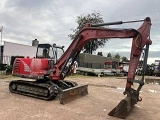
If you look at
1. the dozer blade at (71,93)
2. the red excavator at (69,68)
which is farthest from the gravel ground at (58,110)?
the red excavator at (69,68)

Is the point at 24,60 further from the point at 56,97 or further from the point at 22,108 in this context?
the point at 22,108

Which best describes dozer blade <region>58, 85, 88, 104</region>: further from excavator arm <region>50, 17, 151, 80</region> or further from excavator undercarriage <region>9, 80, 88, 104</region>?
excavator arm <region>50, 17, 151, 80</region>

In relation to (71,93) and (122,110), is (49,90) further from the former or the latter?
(122,110)

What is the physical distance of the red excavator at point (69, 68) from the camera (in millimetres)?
6797

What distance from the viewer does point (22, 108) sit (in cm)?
680

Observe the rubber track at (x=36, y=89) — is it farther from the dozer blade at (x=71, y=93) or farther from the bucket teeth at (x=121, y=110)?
the bucket teeth at (x=121, y=110)

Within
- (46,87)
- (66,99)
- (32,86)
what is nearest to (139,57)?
(66,99)

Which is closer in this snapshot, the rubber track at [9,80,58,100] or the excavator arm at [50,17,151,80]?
the excavator arm at [50,17,151,80]

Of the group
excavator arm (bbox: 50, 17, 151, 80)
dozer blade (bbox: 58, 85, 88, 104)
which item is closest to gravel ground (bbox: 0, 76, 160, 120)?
dozer blade (bbox: 58, 85, 88, 104)

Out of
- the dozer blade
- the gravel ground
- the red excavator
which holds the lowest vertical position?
the gravel ground

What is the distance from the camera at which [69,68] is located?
886 cm

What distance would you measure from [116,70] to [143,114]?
22.4 meters

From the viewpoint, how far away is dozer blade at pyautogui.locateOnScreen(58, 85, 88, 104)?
761 cm

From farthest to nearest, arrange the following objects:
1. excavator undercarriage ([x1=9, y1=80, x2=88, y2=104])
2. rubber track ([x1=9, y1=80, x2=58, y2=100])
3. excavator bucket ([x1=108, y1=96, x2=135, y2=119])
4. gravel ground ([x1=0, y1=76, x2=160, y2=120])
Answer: rubber track ([x1=9, y1=80, x2=58, y2=100])
excavator undercarriage ([x1=9, y1=80, x2=88, y2=104])
excavator bucket ([x1=108, y1=96, x2=135, y2=119])
gravel ground ([x1=0, y1=76, x2=160, y2=120])
